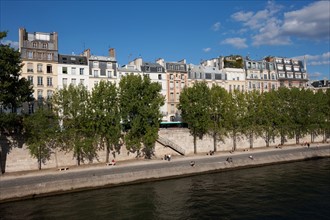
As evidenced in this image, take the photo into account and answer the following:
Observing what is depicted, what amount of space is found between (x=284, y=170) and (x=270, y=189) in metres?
12.4

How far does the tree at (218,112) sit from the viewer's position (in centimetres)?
5966

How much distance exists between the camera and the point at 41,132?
43.0m

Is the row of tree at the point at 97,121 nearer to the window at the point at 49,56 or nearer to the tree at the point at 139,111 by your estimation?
the tree at the point at 139,111

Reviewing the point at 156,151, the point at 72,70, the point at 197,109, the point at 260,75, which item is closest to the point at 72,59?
the point at 72,70

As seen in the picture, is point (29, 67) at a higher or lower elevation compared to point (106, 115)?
higher

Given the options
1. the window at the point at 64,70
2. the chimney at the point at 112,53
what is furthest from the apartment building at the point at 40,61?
the chimney at the point at 112,53

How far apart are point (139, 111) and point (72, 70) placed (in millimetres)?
20984

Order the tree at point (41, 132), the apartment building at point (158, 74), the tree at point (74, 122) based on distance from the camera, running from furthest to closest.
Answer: the apartment building at point (158, 74), the tree at point (74, 122), the tree at point (41, 132)

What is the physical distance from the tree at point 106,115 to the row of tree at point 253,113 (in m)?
15.0

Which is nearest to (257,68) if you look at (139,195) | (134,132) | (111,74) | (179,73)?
(179,73)

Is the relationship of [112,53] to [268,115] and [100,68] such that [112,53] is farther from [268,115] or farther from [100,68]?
[268,115]

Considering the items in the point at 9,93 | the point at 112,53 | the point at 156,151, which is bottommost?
the point at 156,151

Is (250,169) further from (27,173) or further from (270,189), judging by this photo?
(27,173)

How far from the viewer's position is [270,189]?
3462 centimetres
